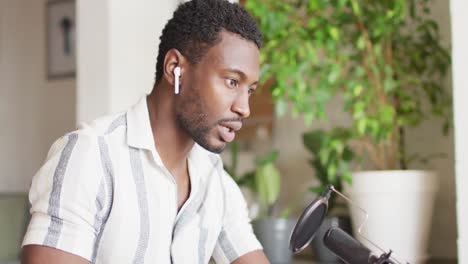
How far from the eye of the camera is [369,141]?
119 inches

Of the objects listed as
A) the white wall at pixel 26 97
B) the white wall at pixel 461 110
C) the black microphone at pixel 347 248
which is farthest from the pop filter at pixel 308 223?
the white wall at pixel 26 97

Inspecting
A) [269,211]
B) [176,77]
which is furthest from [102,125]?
[269,211]

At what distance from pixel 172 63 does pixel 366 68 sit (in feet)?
5.57

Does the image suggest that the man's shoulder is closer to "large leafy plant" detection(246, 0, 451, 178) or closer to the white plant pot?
"large leafy plant" detection(246, 0, 451, 178)

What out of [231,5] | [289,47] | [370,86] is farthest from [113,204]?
[370,86]

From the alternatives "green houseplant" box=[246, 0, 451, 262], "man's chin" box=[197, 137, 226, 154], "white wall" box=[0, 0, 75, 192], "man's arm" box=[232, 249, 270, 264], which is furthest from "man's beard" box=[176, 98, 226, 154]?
"white wall" box=[0, 0, 75, 192]

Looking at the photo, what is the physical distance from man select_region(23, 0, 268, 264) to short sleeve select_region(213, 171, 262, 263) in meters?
0.01

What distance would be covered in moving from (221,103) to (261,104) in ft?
8.43

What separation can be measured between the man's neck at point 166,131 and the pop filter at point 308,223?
549 millimetres

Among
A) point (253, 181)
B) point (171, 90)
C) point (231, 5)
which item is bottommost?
point (253, 181)

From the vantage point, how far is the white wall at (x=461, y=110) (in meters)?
2.29

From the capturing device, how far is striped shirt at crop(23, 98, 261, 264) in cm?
120

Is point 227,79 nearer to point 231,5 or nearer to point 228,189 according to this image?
point 231,5

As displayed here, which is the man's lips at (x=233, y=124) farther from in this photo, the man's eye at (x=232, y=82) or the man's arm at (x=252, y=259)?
the man's arm at (x=252, y=259)
